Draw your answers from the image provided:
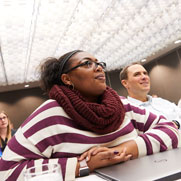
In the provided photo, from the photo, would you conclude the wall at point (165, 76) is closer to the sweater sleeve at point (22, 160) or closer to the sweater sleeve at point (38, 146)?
the sweater sleeve at point (38, 146)

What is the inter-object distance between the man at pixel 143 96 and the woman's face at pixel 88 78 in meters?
1.16

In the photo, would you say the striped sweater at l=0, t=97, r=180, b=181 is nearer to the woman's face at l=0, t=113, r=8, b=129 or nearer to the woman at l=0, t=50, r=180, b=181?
the woman at l=0, t=50, r=180, b=181

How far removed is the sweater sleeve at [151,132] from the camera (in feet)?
3.48

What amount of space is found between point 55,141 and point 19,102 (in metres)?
6.53

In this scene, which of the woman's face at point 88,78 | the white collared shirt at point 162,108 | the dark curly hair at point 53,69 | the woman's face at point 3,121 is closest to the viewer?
the woman's face at point 88,78

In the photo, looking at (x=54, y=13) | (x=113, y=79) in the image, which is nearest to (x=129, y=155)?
(x=54, y=13)

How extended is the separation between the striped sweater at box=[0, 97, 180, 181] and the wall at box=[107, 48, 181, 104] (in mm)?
5686

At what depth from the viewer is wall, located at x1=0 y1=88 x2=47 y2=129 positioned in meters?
7.09

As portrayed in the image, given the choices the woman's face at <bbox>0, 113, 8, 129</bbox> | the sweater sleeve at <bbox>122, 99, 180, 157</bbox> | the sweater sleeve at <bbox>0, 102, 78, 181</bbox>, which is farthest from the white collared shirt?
the woman's face at <bbox>0, 113, 8, 129</bbox>

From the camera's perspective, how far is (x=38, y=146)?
1008mm

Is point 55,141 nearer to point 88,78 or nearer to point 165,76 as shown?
point 88,78

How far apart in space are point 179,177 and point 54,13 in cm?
283

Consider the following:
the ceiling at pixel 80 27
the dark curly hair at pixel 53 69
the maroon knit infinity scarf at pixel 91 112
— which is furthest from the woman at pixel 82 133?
the ceiling at pixel 80 27

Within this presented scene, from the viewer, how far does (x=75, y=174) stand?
87 cm
